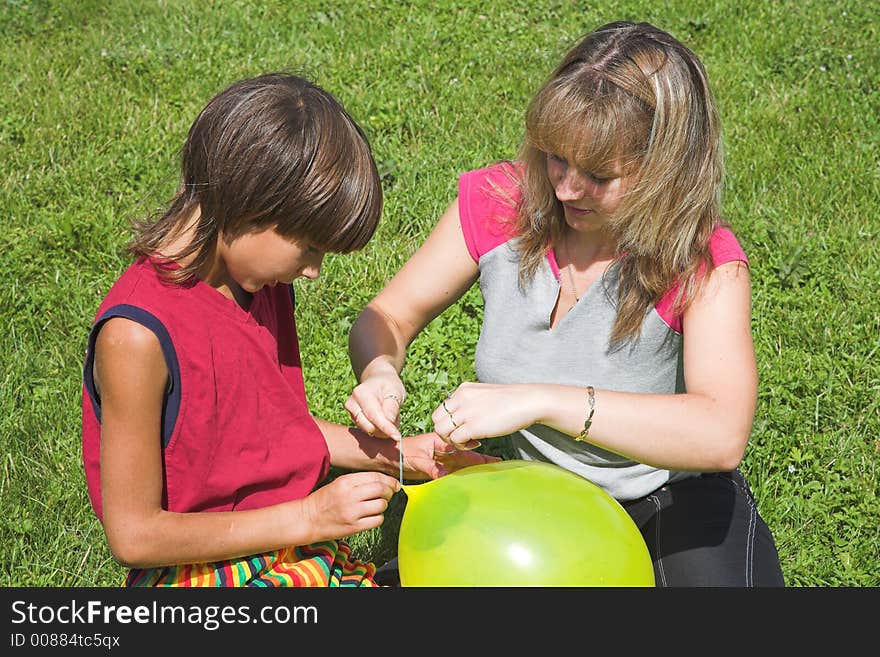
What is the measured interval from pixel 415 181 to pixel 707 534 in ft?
8.33

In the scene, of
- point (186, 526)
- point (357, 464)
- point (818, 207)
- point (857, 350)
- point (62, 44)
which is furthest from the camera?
point (62, 44)

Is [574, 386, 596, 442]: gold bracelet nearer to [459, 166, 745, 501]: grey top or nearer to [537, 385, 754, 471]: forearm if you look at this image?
[537, 385, 754, 471]: forearm

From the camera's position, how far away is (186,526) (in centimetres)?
217

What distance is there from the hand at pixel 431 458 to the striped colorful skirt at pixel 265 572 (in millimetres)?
346

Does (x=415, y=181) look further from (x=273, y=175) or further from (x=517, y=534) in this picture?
(x=517, y=534)

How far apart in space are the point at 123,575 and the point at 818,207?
3.39 meters

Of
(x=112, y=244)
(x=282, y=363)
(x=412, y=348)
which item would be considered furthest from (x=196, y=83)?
(x=282, y=363)

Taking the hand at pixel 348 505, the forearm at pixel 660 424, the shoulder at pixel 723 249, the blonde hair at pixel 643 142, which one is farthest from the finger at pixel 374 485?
the shoulder at pixel 723 249

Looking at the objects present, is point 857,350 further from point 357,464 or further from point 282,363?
point 282,363

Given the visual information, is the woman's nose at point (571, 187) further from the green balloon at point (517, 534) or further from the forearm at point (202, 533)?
the forearm at point (202, 533)

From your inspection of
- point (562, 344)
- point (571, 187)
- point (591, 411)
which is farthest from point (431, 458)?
point (571, 187)

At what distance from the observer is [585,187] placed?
2.45m

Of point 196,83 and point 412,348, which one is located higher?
point 196,83

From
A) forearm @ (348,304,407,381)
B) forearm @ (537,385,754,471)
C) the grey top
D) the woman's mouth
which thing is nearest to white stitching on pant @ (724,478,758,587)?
the grey top
